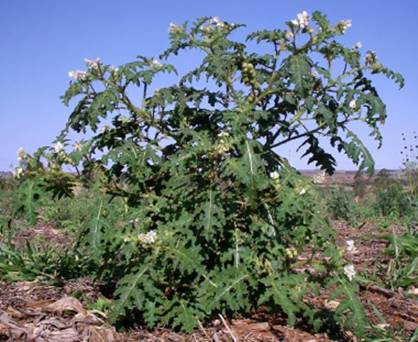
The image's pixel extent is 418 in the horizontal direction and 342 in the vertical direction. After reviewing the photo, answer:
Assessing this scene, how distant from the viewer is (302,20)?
3854 mm

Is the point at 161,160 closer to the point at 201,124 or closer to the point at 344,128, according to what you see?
the point at 201,124

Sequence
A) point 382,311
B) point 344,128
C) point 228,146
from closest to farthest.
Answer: point 228,146 < point 344,128 < point 382,311

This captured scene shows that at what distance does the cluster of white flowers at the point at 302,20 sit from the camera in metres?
3.85

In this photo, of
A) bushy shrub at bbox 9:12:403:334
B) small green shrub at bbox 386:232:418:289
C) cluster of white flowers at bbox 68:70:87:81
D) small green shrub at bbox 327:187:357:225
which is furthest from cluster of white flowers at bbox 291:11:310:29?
small green shrub at bbox 327:187:357:225

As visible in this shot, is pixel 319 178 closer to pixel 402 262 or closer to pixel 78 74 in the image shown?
pixel 78 74

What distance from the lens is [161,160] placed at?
3834 millimetres

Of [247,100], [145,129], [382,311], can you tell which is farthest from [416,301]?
[145,129]

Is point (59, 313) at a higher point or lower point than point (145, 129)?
lower

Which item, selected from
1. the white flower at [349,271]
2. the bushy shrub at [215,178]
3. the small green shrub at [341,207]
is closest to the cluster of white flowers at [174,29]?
the bushy shrub at [215,178]

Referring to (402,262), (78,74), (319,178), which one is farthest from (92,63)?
(402,262)

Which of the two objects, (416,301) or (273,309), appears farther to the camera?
(416,301)

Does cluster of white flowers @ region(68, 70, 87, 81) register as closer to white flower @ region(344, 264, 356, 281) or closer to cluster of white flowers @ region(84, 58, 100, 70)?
cluster of white flowers @ region(84, 58, 100, 70)

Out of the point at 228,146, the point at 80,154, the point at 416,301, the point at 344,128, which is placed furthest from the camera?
the point at 416,301

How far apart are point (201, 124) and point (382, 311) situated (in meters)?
1.83
